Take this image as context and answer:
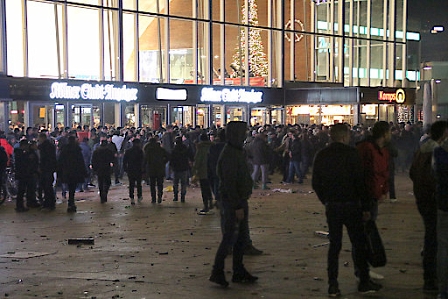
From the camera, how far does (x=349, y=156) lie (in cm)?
788

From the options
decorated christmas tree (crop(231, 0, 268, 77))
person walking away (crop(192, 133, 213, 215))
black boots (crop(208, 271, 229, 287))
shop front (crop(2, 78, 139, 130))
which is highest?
decorated christmas tree (crop(231, 0, 268, 77))

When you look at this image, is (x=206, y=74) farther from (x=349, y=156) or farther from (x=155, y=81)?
(x=349, y=156)

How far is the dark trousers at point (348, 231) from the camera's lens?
25.9 feet

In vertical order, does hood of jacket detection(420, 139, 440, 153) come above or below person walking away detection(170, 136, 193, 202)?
above

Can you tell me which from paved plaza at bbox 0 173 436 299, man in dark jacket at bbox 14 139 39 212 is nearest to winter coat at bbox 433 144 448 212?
paved plaza at bbox 0 173 436 299

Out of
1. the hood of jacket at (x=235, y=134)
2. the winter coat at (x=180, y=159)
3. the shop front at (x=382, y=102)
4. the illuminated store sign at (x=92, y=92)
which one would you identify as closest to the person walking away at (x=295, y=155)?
the winter coat at (x=180, y=159)

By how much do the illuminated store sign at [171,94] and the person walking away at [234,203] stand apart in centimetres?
2687

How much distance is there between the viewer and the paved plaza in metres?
8.55

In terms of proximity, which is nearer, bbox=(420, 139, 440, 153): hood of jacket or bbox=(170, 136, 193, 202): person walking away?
bbox=(420, 139, 440, 153): hood of jacket

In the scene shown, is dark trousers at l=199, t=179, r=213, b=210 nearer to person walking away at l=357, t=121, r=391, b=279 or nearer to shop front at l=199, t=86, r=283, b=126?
person walking away at l=357, t=121, r=391, b=279

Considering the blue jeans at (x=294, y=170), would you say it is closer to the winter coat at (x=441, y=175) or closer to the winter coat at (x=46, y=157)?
the winter coat at (x=46, y=157)

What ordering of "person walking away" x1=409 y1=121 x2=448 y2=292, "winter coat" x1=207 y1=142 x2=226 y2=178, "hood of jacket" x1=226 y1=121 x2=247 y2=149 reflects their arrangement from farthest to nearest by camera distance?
"winter coat" x1=207 y1=142 x2=226 y2=178
"hood of jacket" x1=226 y1=121 x2=247 y2=149
"person walking away" x1=409 y1=121 x2=448 y2=292

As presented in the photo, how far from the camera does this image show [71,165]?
17125mm

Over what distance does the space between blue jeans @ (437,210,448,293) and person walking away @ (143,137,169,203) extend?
1133cm
